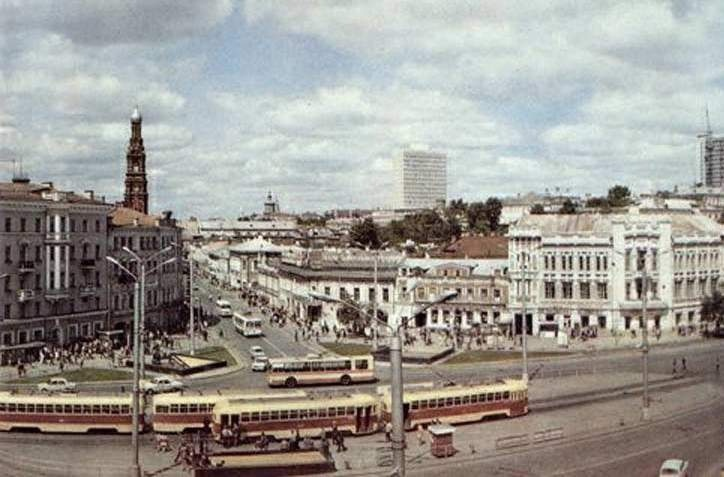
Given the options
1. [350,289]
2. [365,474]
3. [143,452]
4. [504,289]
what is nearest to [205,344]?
[350,289]

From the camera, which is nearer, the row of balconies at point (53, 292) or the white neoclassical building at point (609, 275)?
the row of balconies at point (53, 292)

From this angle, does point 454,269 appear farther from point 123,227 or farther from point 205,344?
point 123,227

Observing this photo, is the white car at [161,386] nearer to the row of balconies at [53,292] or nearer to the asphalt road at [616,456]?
the asphalt road at [616,456]

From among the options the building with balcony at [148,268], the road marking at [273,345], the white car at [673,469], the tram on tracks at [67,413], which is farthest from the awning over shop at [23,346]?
the white car at [673,469]

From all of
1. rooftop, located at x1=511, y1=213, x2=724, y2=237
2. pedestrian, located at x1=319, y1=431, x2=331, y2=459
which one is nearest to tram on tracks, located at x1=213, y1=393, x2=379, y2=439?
pedestrian, located at x1=319, y1=431, x2=331, y2=459

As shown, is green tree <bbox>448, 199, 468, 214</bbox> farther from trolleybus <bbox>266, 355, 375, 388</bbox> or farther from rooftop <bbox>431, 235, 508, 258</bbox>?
trolleybus <bbox>266, 355, 375, 388</bbox>

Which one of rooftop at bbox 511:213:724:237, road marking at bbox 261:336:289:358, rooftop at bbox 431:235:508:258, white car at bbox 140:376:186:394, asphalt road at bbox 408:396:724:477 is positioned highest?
rooftop at bbox 511:213:724:237

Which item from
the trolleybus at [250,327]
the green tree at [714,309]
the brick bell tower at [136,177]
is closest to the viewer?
the green tree at [714,309]

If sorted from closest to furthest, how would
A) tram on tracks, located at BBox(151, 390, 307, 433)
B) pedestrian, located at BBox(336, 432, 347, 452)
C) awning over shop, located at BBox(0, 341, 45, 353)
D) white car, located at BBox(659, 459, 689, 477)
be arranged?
1. white car, located at BBox(659, 459, 689, 477)
2. pedestrian, located at BBox(336, 432, 347, 452)
3. tram on tracks, located at BBox(151, 390, 307, 433)
4. awning over shop, located at BBox(0, 341, 45, 353)
